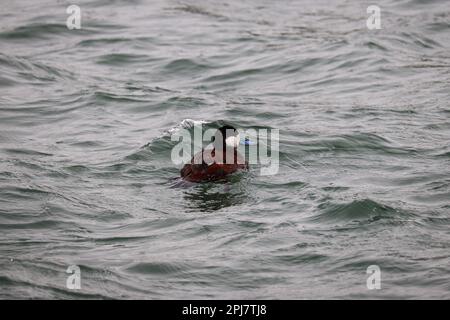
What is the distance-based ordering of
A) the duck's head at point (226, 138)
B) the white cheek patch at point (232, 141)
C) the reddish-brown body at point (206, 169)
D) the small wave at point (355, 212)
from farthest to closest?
the white cheek patch at point (232, 141) → the duck's head at point (226, 138) → the reddish-brown body at point (206, 169) → the small wave at point (355, 212)

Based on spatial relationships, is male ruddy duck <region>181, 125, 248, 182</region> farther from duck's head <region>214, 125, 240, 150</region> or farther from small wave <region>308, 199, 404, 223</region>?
small wave <region>308, 199, 404, 223</region>

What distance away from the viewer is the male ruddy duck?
385 inches

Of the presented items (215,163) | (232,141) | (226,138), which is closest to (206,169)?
(215,163)

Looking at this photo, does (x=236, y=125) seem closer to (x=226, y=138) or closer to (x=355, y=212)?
(x=226, y=138)

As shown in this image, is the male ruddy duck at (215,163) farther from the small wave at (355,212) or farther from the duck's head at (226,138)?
the small wave at (355,212)

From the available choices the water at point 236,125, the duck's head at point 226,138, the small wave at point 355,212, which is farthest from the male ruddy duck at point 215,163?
the small wave at point 355,212

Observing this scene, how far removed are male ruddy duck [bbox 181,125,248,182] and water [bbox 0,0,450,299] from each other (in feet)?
0.51

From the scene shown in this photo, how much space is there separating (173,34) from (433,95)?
5938mm

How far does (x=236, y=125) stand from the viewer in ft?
41.1

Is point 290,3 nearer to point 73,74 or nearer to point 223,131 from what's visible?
point 73,74

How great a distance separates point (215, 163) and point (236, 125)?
280 centimetres

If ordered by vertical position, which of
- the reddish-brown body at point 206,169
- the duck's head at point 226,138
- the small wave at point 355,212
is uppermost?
the duck's head at point 226,138

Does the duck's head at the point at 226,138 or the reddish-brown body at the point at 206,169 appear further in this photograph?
the duck's head at the point at 226,138

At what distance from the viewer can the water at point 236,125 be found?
7.83m
